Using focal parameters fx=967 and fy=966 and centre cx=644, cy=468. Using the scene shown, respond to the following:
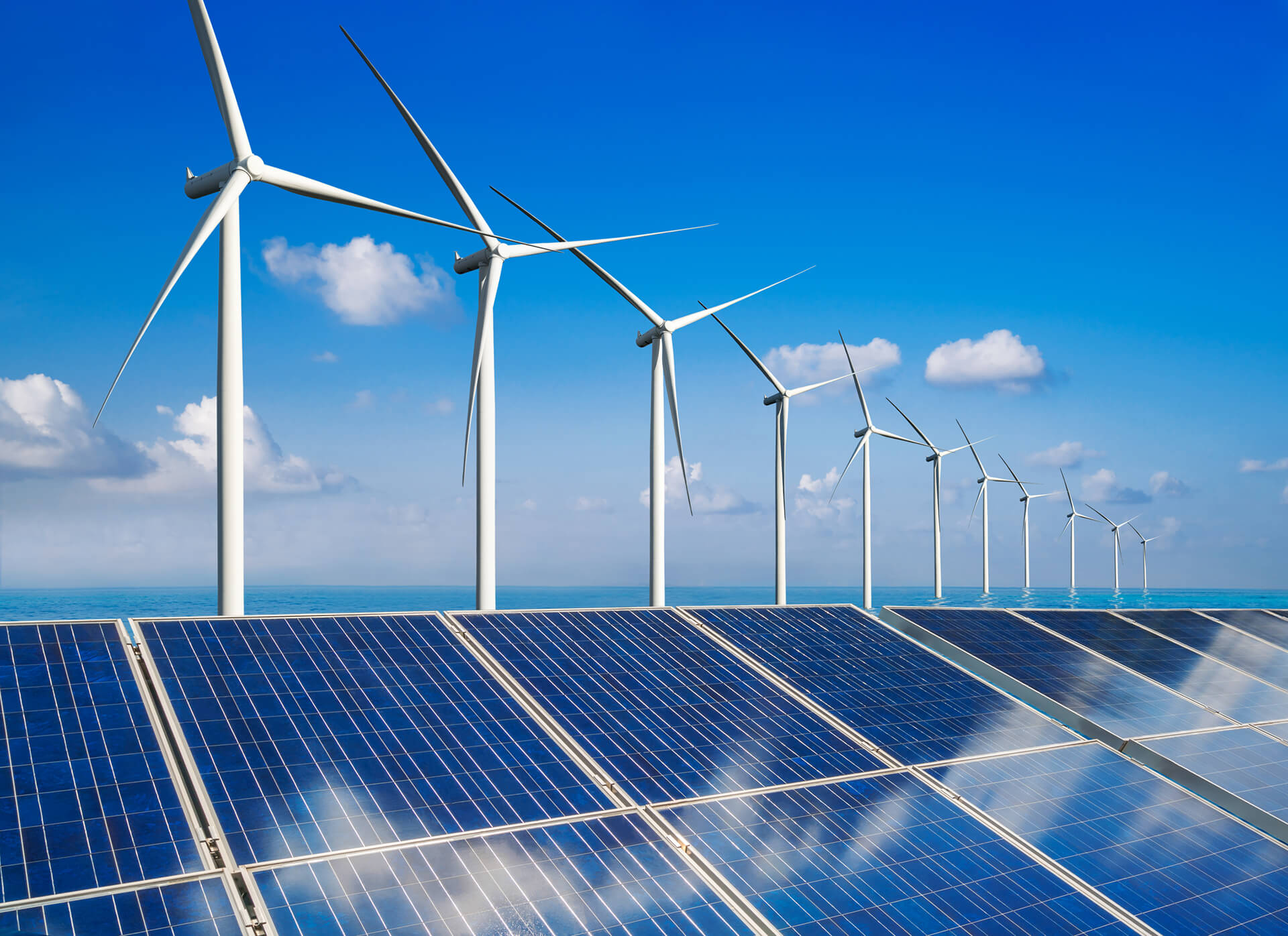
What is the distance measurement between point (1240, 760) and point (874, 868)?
1229 cm

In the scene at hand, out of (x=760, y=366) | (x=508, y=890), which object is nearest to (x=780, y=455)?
(x=760, y=366)

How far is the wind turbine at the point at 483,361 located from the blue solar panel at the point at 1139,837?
465 inches

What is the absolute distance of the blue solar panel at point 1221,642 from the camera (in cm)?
3066

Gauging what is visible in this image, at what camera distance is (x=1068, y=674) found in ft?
84.6

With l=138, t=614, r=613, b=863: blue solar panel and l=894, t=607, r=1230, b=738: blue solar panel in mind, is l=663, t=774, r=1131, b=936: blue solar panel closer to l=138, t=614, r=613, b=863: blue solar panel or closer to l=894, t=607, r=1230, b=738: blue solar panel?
l=138, t=614, r=613, b=863: blue solar panel

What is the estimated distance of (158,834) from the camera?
39.1ft

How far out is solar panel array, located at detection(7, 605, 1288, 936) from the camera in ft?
38.6

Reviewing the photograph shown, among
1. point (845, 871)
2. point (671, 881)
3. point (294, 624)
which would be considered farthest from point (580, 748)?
point (294, 624)

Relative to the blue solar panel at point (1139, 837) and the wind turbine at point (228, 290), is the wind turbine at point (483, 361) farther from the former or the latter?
the blue solar panel at point (1139, 837)

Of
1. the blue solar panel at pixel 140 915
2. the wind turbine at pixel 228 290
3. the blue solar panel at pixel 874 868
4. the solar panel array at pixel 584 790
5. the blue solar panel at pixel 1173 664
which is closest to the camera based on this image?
the blue solar panel at pixel 140 915

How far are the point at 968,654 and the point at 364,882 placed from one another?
58.6 ft

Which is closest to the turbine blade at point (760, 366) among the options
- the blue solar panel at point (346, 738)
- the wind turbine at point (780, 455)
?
the wind turbine at point (780, 455)

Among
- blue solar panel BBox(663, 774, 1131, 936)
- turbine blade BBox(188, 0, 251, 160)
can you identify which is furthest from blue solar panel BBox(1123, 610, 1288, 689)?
turbine blade BBox(188, 0, 251, 160)

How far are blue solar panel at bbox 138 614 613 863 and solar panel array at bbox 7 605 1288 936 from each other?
5 centimetres
